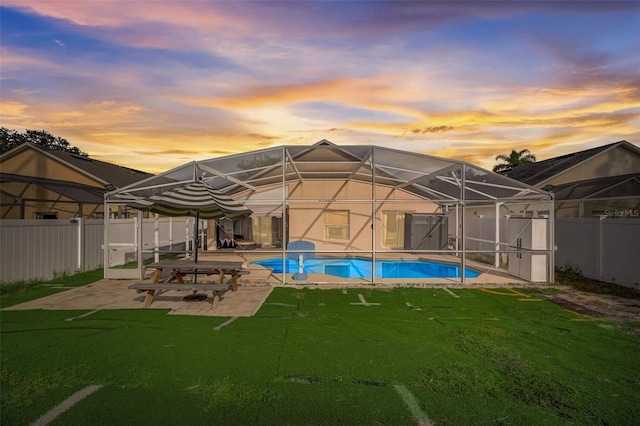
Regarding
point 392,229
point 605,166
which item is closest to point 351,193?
point 392,229

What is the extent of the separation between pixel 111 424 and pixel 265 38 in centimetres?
973

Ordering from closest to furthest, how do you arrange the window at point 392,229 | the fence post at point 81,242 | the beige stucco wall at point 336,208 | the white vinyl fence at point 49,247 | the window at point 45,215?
1. the white vinyl fence at point 49,247
2. the fence post at point 81,242
3. the window at point 45,215
4. the beige stucco wall at point 336,208
5. the window at point 392,229

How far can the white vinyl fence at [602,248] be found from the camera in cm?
1091

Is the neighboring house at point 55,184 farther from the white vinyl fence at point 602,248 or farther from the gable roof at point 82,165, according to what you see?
the white vinyl fence at point 602,248

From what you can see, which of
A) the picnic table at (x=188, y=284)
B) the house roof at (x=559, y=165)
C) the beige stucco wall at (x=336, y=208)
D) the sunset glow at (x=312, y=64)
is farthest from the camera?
the house roof at (x=559, y=165)

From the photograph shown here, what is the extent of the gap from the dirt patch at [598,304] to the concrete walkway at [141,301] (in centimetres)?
704

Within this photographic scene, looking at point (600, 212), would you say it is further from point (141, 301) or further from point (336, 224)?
point (141, 301)

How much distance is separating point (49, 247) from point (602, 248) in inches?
656

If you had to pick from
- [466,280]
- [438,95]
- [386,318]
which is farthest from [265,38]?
[466,280]

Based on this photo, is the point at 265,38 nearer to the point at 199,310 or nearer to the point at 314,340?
the point at 199,310

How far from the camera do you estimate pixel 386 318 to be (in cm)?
762

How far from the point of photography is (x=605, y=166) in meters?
21.9

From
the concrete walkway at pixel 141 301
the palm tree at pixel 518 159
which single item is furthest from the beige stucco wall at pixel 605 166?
the concrete walkway at pixel 141 301

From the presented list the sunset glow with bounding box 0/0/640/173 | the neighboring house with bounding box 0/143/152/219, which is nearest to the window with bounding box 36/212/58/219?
the neighboring house with bounding box 0/143/152/219
